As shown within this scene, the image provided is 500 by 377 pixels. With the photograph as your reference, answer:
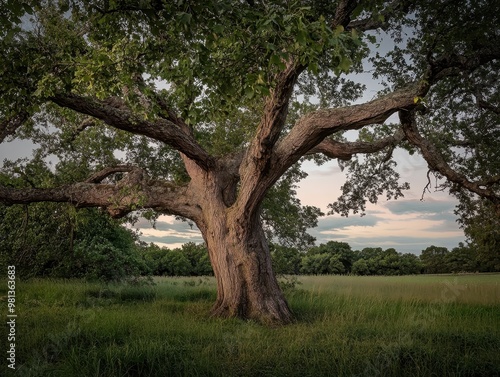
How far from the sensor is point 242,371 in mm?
5902

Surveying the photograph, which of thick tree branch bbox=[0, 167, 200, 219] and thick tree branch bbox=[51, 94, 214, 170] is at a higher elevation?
A: thick tree branch bbox=[51, 94, 214, 170]

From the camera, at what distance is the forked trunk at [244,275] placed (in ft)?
35.0

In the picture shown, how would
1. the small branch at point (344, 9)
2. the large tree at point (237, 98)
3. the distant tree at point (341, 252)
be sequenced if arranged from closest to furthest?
the large tree at point (237, 98) < the small branch at point (344, 9) < the distant tree at point (341, 252)

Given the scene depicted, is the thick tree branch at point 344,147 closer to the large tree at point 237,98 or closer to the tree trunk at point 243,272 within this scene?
the large tree at point 237,98

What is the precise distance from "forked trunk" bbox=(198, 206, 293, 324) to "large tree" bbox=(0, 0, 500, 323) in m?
0.04

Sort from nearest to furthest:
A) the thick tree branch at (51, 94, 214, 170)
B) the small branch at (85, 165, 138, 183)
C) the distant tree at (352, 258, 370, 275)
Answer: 1. the thick tree branch at (51, 94, 214, 170)
2. the small branch at (85, 165, 138, 183)
3. the distant tree at (352, 258, 370, 275)

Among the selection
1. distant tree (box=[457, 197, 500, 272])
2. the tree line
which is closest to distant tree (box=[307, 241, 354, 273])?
distant tree (box=[457, 197, 500, 272])

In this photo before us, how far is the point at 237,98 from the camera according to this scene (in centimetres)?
805

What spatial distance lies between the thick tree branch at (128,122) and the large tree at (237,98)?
0.12 ft

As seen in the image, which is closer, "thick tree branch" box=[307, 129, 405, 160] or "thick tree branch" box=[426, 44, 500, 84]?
"thick tree branch" box=[426, 44, 500, 84]

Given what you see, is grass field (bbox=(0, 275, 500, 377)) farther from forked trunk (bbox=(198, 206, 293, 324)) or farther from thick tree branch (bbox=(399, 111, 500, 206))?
thick tree branch (bbox=(399, 111, 500, 206))

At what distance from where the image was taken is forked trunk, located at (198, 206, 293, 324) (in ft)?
35.0

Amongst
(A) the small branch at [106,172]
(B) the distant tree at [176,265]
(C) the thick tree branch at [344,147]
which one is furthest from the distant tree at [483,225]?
(B) the distant tree at [176,265]

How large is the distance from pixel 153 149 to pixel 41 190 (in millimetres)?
5082
